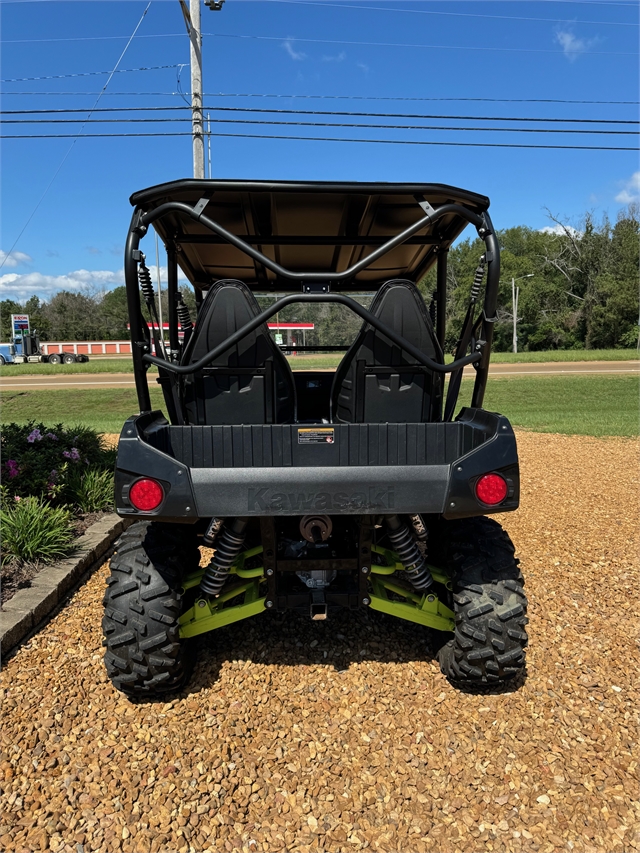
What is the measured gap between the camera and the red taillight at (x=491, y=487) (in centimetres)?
226

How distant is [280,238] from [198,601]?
2085mm

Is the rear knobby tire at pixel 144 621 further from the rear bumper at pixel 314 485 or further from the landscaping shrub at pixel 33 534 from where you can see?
the landscaping shrub at pixel 33 534

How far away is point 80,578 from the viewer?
3854 millimetres


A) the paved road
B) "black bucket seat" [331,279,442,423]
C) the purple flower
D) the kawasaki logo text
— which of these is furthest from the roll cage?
the paved road

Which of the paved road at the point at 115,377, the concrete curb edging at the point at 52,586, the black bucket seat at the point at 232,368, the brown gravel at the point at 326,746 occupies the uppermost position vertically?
the black bucket seat at the point at 232,368

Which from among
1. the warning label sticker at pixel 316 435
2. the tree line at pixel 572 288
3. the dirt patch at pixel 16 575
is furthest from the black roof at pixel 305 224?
the tree line at pixel 572 288

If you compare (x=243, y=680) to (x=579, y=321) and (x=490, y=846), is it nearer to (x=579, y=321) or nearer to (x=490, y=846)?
(x=490, y=846)

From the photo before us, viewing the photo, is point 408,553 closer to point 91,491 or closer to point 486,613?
point 486,613

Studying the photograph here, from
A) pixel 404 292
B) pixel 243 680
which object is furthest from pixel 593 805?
pixel 404 292

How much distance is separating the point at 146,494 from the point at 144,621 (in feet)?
2.00

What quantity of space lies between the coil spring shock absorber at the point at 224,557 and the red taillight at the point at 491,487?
966mm

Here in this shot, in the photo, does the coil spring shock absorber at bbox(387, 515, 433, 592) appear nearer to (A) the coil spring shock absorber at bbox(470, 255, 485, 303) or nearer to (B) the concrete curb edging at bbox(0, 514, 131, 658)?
(A) the coil spring shock absorber at bbox(470, 255, 485, 303)

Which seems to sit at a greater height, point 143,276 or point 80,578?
point 143,276

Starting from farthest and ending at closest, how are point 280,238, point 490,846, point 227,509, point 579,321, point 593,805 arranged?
point 579,321 < point 280,238 < point 227,509 < point 593,805 < point 490,846
